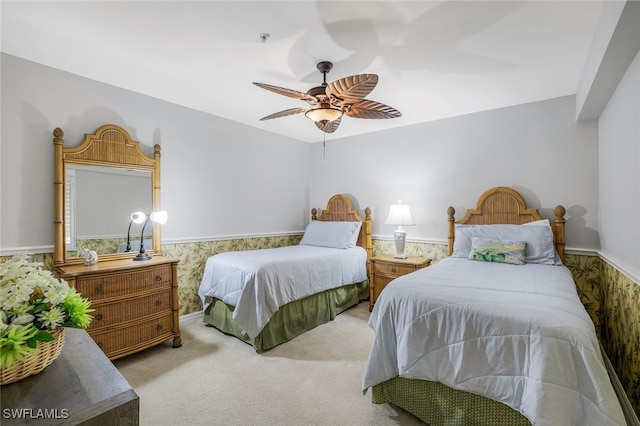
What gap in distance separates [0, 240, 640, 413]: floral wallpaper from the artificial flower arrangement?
2046 mm

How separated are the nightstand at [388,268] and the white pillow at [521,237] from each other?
500 mm

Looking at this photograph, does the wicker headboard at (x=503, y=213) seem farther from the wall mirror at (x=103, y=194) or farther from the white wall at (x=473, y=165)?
the wall mirror at (x=103, y=194)

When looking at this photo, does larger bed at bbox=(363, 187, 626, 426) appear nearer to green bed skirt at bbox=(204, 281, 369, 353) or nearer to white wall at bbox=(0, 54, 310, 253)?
green bed skirt at bbox=(204, 281, 369, 353)

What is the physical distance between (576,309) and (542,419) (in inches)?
24.9

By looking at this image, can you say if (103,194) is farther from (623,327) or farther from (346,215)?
(623,327)

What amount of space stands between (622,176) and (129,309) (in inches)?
154

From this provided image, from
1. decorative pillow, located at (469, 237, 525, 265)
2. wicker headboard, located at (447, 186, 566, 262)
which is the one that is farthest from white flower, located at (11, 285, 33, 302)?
wicker headboard, located at (447, 186, 566, 262)

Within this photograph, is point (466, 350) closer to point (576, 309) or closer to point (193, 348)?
point (576, 309)

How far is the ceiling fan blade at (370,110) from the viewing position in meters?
2.38

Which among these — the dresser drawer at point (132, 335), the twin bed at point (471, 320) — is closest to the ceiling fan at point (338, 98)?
the twin bed at point (471, 320)

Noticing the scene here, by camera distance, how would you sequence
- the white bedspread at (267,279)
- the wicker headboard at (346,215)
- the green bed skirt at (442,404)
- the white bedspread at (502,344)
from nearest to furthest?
the white bedspread at (502,344), the green bed skirt at (442,404), the white bedspread at (267,279), the wicker headboard at (346,215)

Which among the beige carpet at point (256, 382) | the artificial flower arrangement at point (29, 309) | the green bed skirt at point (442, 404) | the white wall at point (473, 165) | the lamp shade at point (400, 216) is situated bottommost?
the beige carpet at point (256, 382)

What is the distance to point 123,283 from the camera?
99.5 inches

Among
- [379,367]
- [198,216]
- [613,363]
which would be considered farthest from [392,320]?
[198,216]
